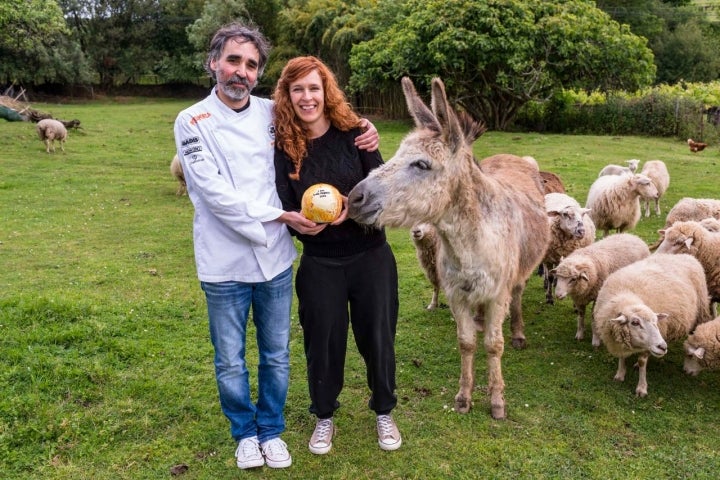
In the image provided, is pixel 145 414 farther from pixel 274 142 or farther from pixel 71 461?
pixel 274 142

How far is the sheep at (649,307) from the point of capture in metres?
4.76

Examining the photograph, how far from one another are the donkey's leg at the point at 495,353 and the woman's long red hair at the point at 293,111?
203cm

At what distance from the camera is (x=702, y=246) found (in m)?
6.14

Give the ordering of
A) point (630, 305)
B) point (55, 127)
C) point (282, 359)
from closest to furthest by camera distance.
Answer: point (282, 359) → point (630, 305) → point (55, 127)

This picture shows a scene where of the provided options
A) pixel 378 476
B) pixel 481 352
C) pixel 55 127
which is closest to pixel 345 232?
pixel 378 476

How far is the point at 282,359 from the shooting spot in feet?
12.7

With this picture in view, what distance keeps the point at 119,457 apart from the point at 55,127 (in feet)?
55.7

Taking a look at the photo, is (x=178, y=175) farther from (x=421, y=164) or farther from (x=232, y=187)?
(x=421, y=164)

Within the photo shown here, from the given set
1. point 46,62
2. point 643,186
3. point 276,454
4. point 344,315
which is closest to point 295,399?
point 276,454

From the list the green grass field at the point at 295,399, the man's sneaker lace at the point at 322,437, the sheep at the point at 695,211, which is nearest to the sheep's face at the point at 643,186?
the sheep at the point at 695,211

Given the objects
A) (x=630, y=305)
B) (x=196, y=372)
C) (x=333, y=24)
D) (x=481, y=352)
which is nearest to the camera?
(x=630, y=305)

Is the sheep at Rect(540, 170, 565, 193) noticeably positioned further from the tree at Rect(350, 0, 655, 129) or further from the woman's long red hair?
the tree at Rect(350, 0, 655, 129)

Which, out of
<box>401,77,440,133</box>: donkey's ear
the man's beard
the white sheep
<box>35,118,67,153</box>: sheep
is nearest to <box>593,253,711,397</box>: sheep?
the white sheep

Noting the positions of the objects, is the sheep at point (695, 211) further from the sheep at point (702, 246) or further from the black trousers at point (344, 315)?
the black trousers at point (344, 315)
